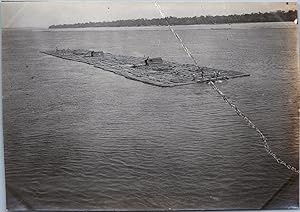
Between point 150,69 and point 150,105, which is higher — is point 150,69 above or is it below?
above

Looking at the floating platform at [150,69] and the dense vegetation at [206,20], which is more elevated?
the dense vegetation at [206,20]

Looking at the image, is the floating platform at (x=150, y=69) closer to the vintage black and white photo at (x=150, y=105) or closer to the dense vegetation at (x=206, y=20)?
the vintage black and white photo at (x=150, y=105)

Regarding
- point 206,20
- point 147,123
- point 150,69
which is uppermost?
point 206,20

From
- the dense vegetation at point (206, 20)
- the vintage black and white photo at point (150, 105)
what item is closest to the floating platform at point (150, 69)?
the vintage black and white photo at point (150, 105)

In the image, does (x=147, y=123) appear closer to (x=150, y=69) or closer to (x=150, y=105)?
(x=150, y=105)

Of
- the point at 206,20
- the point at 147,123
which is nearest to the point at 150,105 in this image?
the point at 147,123

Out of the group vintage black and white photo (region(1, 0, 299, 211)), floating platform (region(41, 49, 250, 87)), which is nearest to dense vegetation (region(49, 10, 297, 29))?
vintage black and white photo (region(1, 0, 299, 211))
